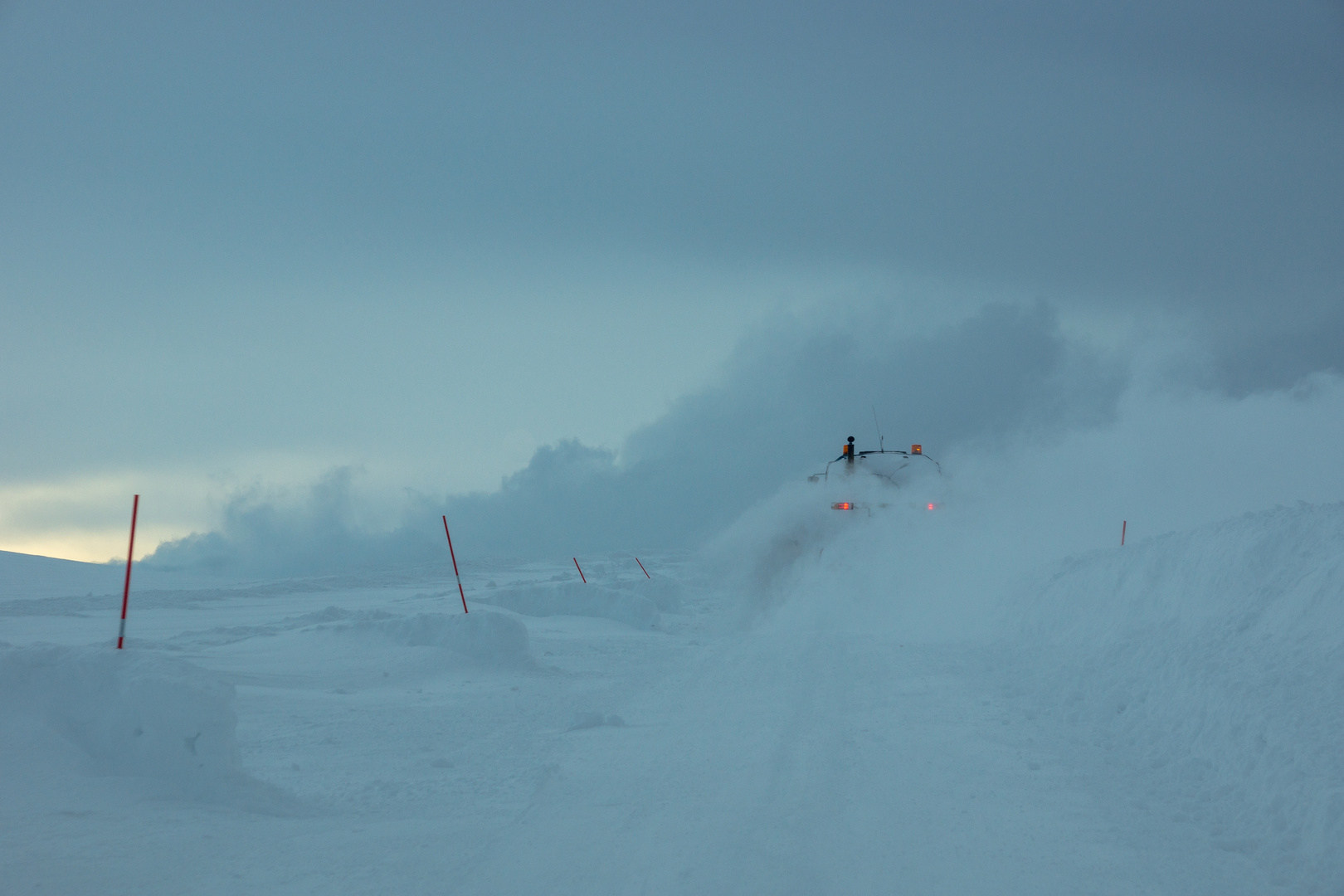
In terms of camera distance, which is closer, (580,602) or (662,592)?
(580,602)

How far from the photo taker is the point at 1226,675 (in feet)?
21.8

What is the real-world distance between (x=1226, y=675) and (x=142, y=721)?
7.83 m

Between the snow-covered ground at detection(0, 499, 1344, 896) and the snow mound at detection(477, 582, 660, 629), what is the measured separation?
5864mm

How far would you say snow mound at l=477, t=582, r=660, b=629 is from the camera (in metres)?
17.6

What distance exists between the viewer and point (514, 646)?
11.2m

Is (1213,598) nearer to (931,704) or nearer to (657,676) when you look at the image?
(931,704)

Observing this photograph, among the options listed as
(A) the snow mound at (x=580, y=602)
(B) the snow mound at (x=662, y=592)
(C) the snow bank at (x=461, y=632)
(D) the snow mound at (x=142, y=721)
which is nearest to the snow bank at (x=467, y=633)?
(C) the snow bank at (x=461, y=632)

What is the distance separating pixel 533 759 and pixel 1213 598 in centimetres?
696

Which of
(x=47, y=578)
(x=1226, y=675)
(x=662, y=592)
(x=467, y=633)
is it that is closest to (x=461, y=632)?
(x=467, y=633)

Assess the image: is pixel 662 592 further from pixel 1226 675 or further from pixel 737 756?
pixel 1226 675

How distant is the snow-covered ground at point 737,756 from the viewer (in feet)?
14.1

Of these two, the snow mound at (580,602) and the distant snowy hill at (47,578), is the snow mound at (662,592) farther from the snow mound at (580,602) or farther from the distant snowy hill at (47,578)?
the distant snowy hill at (47,578)

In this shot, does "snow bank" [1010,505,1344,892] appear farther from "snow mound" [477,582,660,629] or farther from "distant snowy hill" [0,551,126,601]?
"distant snowy hill" [0,551,126,601]

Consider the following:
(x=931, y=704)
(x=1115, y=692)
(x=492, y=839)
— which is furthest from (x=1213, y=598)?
(x=492, y=839)
